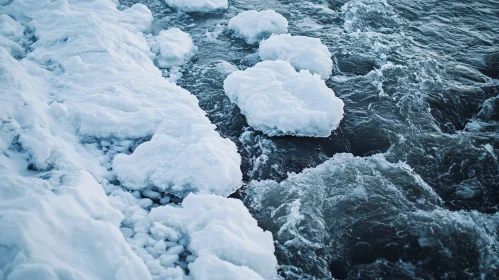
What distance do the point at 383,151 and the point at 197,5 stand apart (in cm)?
617

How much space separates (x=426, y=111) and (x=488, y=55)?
9.84ft

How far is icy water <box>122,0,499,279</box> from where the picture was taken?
4051 millimetres

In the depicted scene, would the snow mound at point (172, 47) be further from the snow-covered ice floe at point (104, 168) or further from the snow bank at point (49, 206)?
the snow bank at point (49, 206)

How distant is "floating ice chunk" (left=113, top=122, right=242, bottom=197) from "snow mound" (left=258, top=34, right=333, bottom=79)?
111 inches

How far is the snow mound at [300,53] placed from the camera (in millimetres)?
6634

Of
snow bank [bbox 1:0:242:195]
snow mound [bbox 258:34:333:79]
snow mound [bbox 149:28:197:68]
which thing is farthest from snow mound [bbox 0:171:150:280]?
snow mound [bbox 258:34:333:79]

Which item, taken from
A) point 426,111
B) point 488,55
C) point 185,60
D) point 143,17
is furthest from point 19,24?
point 488,55

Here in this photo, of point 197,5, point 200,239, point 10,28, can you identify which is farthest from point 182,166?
point 197,5

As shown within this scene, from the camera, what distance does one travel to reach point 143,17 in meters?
8.05

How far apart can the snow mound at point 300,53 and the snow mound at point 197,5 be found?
2.42 metres

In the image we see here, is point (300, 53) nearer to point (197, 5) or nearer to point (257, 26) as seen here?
point (257, 26)

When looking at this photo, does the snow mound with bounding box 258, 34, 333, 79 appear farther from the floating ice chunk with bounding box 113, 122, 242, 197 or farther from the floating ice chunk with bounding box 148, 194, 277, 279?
the floating ice chunk with bounding box 148, 194, 277, 279

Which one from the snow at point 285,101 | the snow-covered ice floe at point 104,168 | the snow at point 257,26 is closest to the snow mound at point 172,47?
the snow-covered ice floe at point 104,168

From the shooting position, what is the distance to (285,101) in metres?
5.70
